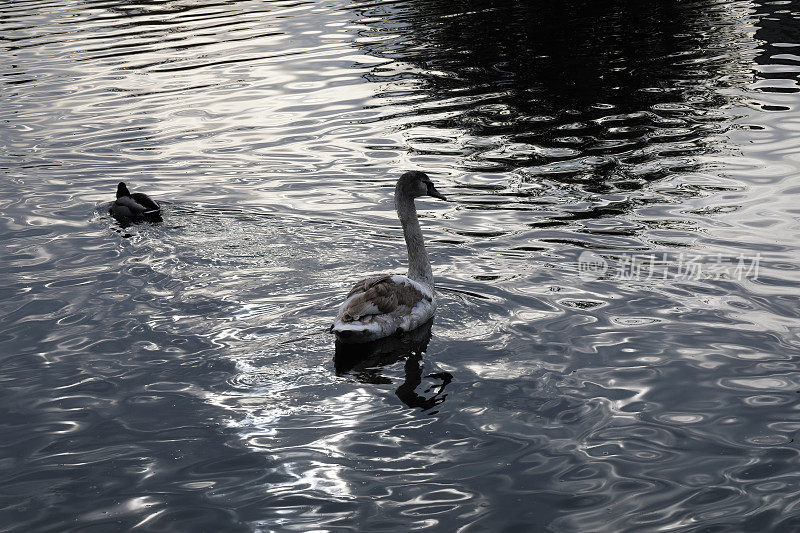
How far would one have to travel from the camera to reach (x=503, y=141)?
60.7 ft

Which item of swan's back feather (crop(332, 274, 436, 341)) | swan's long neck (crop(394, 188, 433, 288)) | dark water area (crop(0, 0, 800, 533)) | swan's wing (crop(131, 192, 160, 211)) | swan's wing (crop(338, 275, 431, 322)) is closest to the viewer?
dark water area (crop(0, 0, 800, 533))

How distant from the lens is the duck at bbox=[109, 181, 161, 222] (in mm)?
15387

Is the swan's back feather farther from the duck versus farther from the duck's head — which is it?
the duck's head

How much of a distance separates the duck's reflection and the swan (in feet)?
0.42

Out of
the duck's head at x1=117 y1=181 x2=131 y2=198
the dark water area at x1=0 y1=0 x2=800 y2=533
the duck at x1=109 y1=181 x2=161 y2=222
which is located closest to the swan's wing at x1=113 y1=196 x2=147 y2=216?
the duck at x1=109 y1=181 x2=161 y2=222

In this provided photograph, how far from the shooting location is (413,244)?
12.0 meters

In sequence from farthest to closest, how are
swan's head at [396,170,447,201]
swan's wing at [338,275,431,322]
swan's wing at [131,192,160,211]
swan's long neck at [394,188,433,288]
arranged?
A: swan's wing at [131,192,160,211] → swan's head at [396,170,447,201] → swan's long neck at [394,188,433,288] → swan's wing at [338,275,431,322]

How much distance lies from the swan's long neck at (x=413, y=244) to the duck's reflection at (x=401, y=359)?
71 centimetres

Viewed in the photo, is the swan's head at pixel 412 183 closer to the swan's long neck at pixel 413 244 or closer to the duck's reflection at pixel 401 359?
the swan's long neck at pixel 413 244

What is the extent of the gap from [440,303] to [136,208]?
6192 millimetres

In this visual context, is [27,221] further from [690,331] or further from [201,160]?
[690,331]

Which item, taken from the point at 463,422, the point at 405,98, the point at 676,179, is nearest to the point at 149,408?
the point at 463,422

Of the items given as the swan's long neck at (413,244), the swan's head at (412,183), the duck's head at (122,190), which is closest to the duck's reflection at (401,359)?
the swan's long neck at (413,244)

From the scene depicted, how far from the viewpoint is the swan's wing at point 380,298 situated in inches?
413
